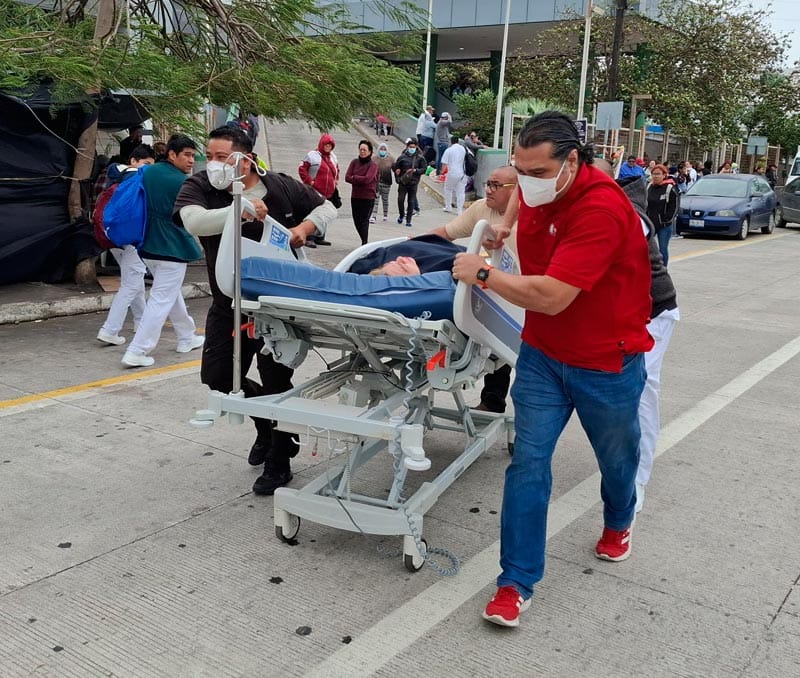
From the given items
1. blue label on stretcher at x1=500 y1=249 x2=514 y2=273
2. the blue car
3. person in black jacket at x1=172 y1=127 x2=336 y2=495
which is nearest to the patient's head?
blue label on stretcher at x1=500 y1=249 x2=514 y2=273

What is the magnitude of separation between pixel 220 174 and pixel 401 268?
3.25 feet

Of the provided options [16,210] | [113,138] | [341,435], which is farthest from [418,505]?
[113,138]

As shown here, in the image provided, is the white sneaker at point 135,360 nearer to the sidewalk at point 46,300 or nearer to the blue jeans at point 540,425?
the sidewalk at point 46,300

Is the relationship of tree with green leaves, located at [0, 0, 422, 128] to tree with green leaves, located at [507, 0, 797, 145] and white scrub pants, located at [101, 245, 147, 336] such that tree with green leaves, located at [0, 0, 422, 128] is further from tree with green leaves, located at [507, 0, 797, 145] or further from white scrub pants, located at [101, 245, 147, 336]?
tree with green leaves, located at [507, 0, 797, 145]

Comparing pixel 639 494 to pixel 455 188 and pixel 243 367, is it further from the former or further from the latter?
pixel 455 188

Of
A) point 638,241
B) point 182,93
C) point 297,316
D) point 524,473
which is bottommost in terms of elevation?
point 524,473

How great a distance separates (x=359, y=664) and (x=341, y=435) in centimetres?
91

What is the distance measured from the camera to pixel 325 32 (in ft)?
31.1

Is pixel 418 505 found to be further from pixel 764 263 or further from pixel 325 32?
pixel 764 263

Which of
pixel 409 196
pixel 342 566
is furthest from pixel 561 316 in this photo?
pixel 409 196

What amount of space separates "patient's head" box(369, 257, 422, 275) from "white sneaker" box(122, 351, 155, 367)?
3.60 m

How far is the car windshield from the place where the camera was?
65.8 ft

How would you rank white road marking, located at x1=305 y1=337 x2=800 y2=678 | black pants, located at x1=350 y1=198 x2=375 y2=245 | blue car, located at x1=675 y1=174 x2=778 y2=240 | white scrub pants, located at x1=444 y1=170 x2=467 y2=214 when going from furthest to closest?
1. white scrub pants, located at x1=444 y1=170 x2=467 y2=214
2. blue car, located at x1=675 y1=174 x2=778 y2=240
3. black pants, located at x1=350 y1=198 x2=375 y2=245
4. white road marking, located at x1=305 y1=337 x2=800 y2=678

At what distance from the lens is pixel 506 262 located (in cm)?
411
